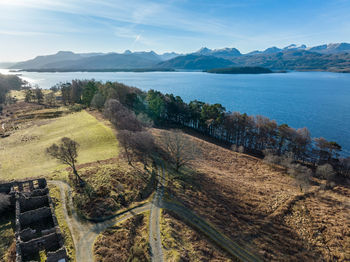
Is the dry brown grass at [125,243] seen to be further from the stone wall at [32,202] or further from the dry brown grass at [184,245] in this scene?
the stone wall at [32,202]

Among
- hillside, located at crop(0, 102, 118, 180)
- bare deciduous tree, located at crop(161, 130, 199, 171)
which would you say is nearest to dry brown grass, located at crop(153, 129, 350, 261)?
bare deciduous tree, located at crop(161, 130, 199, 171)

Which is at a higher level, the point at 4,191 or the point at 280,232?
the point at 4,191

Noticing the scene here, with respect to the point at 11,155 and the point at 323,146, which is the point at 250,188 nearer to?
the point at 323,146

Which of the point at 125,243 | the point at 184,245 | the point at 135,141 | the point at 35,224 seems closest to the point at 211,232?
the point at 184,245

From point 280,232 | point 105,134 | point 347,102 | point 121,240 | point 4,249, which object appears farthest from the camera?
point 347,102

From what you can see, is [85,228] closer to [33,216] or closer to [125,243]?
[125,243]

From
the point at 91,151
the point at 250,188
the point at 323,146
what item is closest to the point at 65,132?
the point at 91,151

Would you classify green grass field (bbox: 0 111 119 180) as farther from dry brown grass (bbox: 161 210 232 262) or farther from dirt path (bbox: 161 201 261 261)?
dry brown grass (bbox: 161 210 232 262)

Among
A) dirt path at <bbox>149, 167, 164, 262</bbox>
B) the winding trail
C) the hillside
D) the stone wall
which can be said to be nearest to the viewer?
dirt path at <bbox>149, 167, 164, 262</bbox>
